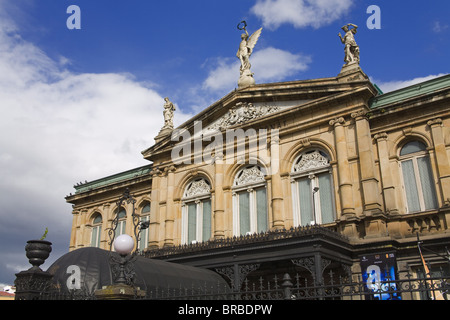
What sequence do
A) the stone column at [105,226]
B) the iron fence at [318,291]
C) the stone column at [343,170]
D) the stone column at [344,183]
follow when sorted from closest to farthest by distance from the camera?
1. the iron fence at [318,291]
2. the stone column at [344,183]
3. the stone column at [343,170]
4. the stone column at [105,226]

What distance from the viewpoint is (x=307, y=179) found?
19688mm

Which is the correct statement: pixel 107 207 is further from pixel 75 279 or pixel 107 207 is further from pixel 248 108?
pixel 75 279

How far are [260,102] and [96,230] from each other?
1486 centimetres

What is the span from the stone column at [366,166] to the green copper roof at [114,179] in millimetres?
13680

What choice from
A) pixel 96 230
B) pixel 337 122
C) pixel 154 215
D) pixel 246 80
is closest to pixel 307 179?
pixel 337 122

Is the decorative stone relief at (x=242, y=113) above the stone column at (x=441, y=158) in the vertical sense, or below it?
above

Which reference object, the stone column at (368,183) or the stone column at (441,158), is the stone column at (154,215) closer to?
the stone column at (368,183)

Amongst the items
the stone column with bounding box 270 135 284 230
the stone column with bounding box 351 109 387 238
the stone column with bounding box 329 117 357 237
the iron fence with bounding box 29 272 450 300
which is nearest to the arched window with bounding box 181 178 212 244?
the iron fence with bounding box 29 272 450 300

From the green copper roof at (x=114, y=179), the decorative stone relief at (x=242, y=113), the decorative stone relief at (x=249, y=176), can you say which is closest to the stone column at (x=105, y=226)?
the green copper roof at (x=114, y=179)

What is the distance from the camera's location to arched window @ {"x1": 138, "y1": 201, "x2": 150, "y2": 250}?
85.9 feet

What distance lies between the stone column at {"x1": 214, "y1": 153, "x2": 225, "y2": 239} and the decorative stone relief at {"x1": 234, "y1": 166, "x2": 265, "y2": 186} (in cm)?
82

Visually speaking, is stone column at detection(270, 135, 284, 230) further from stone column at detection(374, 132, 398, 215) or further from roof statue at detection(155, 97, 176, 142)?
roof statue at detection(155, 97, 176, 142)

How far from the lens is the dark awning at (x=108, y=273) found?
13156 mm

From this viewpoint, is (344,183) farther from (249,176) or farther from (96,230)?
(96,230)
